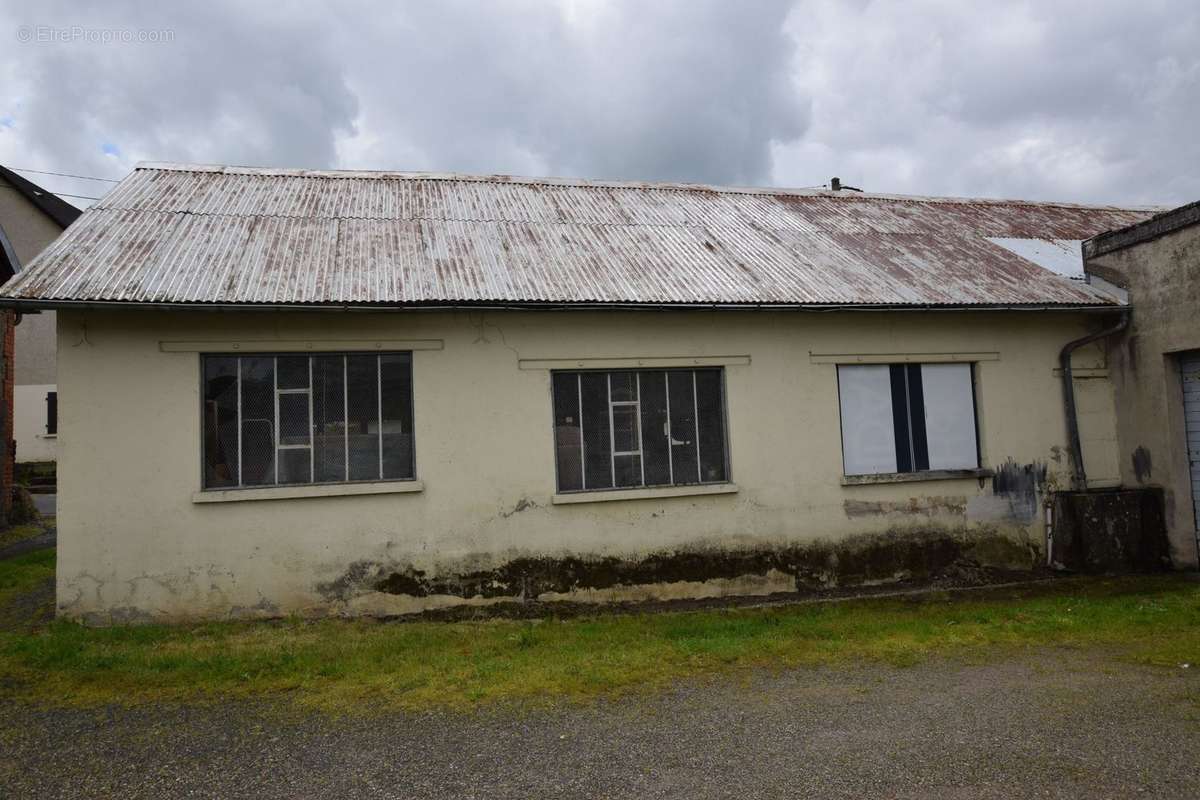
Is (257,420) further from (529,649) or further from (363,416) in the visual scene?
(529,649)

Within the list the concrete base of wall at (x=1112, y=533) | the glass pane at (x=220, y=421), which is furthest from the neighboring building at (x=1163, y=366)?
the glass pane at (x=220, y=421)

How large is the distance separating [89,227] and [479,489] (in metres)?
5.02

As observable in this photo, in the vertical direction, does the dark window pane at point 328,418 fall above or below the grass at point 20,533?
above

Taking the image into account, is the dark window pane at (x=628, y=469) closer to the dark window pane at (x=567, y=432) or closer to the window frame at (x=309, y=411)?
the dark window pane at (x=567, y=432)

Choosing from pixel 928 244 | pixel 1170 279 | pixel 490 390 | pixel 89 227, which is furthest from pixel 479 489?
pixel 1170 279

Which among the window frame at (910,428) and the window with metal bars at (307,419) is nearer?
the window with metal bars at (307,419)

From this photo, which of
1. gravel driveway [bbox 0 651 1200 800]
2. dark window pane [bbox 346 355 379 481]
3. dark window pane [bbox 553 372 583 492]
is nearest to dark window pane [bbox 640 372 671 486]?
dark window pane [bbox 553 372 583 492]

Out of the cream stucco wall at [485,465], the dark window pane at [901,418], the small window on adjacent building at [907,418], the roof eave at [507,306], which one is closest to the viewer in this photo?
the roof eave at [507,306]

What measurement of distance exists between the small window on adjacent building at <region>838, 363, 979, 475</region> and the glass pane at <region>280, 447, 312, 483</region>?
5.82 meters

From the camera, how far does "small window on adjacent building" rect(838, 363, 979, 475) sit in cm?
920

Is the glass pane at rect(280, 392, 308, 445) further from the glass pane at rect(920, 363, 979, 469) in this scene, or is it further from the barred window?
the glass pane at rect(920, 363, 979, 469)

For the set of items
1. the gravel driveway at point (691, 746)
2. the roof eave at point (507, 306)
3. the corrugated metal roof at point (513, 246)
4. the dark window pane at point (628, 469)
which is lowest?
the gravel driveway at point (691, 746)

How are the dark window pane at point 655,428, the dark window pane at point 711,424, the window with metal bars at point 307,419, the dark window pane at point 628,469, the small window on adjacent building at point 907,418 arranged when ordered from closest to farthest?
the window with metal bars at point 307,419
the dark window pane at point 628,469
the dark window pane at point 655,428
the dark window pane at point 711,424
the small window on adjacent building at point 907,418

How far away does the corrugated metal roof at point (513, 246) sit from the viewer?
7.76 meters
